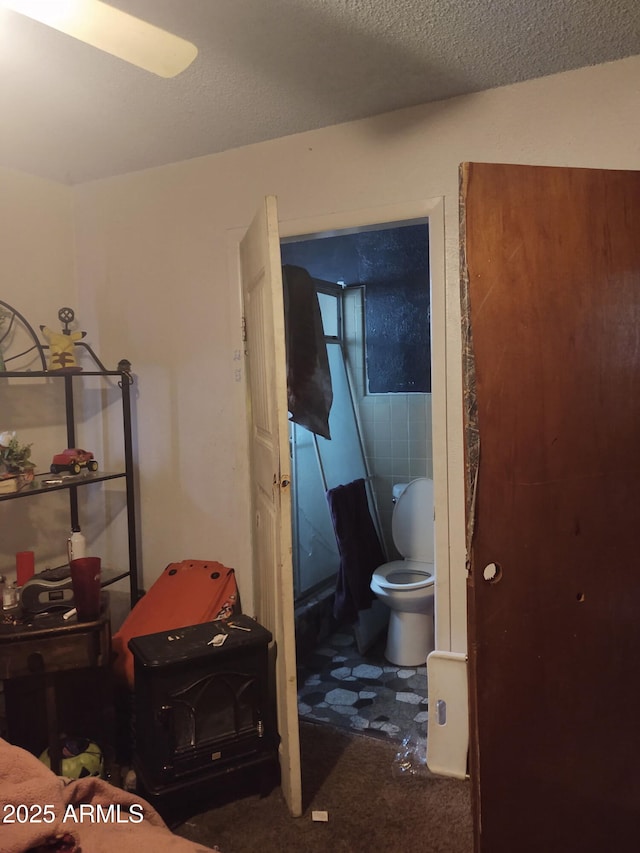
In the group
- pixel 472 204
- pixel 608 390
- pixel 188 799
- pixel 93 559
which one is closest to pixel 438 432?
pixel 608 390

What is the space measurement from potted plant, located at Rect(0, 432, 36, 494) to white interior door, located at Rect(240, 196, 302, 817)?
2.87 feet

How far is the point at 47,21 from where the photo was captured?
1.22 metres

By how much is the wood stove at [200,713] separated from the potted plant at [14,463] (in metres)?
0.73

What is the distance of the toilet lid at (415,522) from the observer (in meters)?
3.44

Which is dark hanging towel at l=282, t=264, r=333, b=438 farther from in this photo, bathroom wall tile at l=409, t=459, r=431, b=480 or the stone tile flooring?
the stone tile flooring

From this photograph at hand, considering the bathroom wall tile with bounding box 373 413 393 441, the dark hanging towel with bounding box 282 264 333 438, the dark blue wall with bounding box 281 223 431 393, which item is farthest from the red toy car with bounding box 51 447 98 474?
the bathroom wall tile with bounding box 373 413 393 441

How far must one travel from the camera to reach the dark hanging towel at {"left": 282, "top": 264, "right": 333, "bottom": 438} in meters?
3.00

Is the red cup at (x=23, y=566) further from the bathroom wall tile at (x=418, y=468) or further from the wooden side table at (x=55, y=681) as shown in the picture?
the bathroom wall tile at (x=418, y=468)

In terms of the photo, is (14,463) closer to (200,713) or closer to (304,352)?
(200,713)

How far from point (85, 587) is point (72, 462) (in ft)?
2.09

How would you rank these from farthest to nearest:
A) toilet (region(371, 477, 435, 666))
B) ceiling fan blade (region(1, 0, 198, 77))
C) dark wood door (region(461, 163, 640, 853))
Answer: toilet (region(371, 477, 435, 666)) < dark wood door (region(461, 163, 640, 853)) < ceiling fan blade (region(1, 0, 198, 77))

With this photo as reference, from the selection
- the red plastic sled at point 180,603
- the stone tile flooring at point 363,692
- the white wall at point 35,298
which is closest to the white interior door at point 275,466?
the red plastic sled at point 180,603

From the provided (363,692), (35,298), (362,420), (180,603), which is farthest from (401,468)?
(35,298)

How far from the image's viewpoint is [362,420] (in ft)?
12.9
